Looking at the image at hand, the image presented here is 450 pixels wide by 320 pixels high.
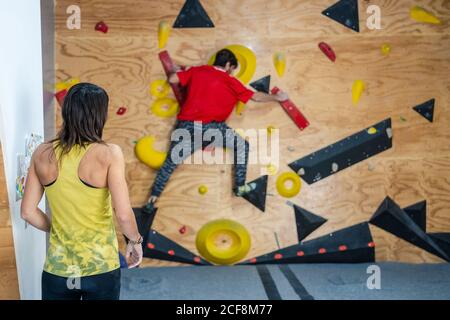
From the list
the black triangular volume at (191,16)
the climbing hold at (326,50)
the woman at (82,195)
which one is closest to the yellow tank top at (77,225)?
the woman at (82,195)

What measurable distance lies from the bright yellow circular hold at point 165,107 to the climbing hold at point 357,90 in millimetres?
1386

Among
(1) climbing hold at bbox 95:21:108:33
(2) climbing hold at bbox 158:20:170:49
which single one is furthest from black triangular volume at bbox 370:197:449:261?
(1) climbing hold at bbox 95:21:108:33

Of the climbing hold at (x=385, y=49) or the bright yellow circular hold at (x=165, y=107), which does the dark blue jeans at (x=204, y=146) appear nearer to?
the bright yellow circular hold at (x=165, y=107)

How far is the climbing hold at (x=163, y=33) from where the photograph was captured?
414 cm

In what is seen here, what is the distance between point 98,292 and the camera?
1.84 metres

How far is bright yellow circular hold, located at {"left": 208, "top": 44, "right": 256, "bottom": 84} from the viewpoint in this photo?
4172 millimetres

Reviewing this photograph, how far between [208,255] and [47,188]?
2484 millimetres

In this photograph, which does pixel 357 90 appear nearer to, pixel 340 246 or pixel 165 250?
pixel 340 246

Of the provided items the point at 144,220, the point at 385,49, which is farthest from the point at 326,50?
the point at 144,220

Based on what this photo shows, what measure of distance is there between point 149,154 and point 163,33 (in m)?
0.92

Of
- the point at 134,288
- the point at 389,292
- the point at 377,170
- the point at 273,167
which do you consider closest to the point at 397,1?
the point at 377,170

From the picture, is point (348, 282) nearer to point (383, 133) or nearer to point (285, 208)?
point (285, 208)

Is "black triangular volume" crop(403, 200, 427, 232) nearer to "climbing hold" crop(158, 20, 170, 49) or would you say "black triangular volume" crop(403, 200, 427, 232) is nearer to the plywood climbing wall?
the plywood climbing wall

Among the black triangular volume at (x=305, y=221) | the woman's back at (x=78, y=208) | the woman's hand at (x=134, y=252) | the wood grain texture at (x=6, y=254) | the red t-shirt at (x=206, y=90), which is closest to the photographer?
the woman's back at (x=78, y=208)
